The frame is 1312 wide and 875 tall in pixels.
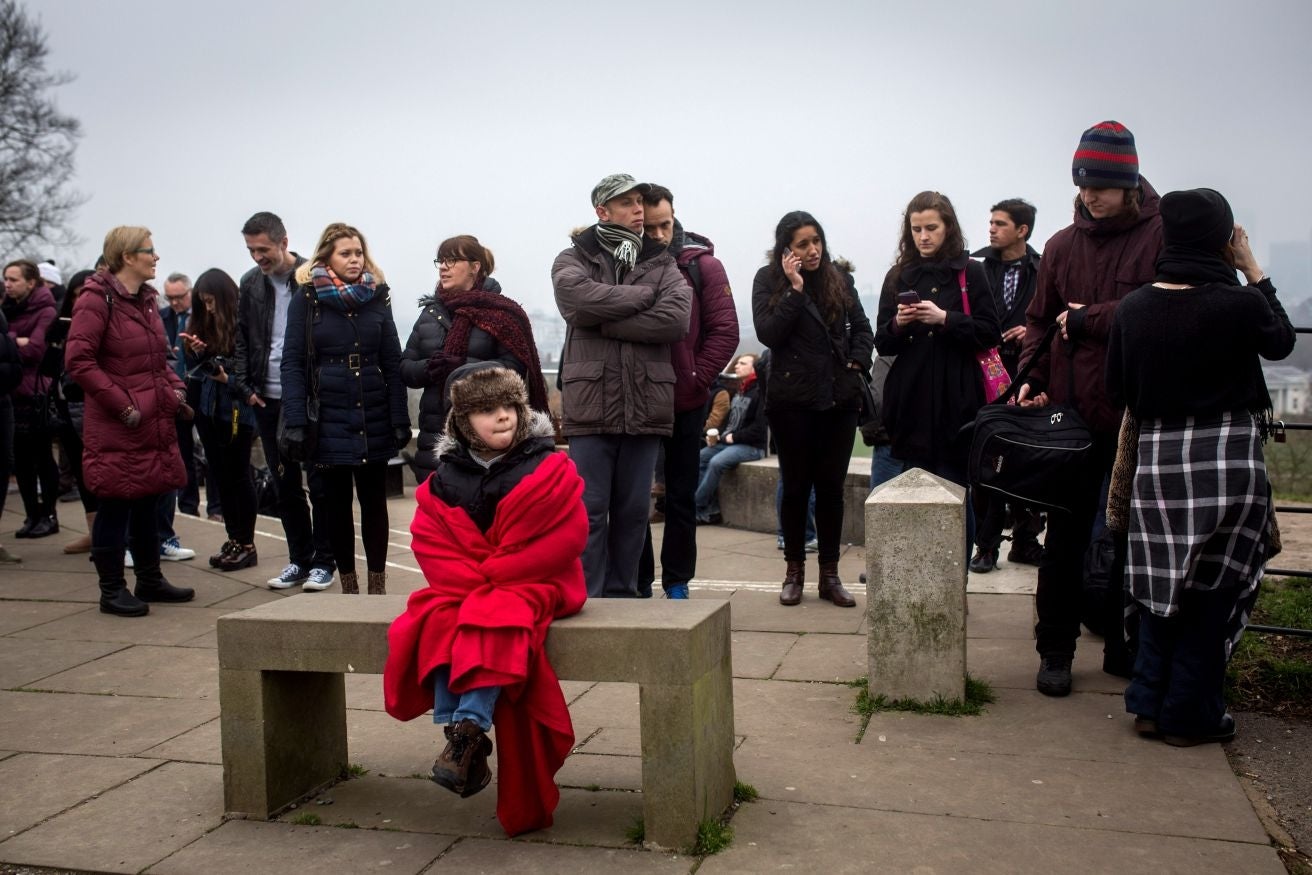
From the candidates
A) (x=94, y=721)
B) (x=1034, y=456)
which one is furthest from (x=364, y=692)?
(x=1034, y=456)

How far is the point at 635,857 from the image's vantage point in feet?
12.7

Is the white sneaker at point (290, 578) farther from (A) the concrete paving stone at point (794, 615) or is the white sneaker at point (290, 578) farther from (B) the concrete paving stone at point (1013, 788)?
(B) the concrete paving stone at point (1013, 788)

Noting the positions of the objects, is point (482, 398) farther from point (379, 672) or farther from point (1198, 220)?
point (1198, 220)

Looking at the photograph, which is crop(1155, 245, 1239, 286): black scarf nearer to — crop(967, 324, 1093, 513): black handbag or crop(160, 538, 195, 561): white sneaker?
crop(967, 324, 1093, 513): black handbag

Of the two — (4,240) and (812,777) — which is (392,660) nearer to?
(812,777)

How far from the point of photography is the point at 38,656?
6.64 metres

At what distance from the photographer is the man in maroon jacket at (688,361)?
272 inches

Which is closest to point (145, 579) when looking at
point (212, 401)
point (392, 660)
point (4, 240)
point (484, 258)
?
point (212, 401)

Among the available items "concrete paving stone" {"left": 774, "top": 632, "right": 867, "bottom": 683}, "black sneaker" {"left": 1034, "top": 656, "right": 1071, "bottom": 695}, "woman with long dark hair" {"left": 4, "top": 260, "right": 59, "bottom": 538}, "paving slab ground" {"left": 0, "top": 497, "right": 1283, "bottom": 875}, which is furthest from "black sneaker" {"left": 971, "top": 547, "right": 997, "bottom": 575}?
"woman with long dark hair" {"left": 4, "top": 260, "right": 59, "bottom": 538}

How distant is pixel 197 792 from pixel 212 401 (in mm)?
4260

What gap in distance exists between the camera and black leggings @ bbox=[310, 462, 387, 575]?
743 centimetres

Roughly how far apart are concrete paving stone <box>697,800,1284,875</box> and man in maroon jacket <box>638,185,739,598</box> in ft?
9.95

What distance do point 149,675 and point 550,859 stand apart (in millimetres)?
3052

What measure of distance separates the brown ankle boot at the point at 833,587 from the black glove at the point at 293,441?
280 cm
